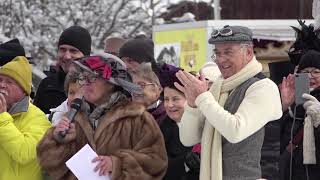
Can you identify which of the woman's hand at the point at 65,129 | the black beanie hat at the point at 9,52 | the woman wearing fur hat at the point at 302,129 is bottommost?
the woman wearing fur hat at the point at 302,129

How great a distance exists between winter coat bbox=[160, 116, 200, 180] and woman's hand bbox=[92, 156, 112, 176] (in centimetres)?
69

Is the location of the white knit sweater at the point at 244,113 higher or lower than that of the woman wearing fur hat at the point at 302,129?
higher

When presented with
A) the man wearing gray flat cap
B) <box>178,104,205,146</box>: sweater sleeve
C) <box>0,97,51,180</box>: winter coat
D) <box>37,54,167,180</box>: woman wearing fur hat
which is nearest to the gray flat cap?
the man wearing gray flat cap

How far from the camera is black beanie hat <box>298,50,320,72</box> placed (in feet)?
17.2

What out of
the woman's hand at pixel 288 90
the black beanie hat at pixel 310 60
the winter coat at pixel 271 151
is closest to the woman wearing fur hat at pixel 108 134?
the woman's hand at pixel 288 90

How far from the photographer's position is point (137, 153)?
395cm

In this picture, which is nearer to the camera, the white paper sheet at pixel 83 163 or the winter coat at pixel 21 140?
the white paper sheet at pixel 83 163

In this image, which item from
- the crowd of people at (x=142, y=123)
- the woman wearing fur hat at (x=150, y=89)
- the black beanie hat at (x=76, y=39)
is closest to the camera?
the crowd of people at (x=142, y=123)

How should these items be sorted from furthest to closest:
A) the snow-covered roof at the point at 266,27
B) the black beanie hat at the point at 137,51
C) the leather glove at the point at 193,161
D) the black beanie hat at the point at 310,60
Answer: the snow-covered roof at the point at 266,27 → the black beanie hat at the point at 137,51 → the black beanie hat at the point at 310,60 → the leather glove at the point at 193,161

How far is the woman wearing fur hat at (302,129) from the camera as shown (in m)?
4.95

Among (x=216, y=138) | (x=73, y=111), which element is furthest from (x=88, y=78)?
(x=216, y=138)

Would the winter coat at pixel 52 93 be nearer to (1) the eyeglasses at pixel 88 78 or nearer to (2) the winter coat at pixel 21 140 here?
(2) the winter coat at pixel 21 140

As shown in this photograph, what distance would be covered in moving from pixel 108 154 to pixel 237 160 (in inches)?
28.5

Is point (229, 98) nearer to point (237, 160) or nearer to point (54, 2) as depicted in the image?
point (237, 160)
